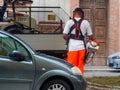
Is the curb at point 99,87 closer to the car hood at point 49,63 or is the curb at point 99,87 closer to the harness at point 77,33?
the harness at point 77,33

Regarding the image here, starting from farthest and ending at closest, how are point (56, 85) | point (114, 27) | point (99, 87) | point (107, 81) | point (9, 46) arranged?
point (114, 27)
point (107, 81)
point (99, 87)
point (9, 46)
point (56, 85)

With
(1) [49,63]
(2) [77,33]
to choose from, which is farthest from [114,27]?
(1) [49,63]

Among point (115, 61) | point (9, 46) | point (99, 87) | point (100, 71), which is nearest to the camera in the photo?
point (9, 46)

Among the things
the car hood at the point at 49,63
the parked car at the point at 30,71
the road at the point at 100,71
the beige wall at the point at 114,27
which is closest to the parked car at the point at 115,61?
the road at the point at 100,71

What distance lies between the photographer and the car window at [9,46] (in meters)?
10.6

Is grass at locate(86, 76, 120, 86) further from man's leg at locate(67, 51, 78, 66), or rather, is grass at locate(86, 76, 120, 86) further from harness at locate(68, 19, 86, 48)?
harness at locate(68, 19, 86, 48)

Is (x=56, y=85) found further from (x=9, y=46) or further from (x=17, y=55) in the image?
(x=9, y=46)

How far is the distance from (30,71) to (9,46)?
27.3 inches

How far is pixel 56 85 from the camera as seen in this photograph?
10.5 metres

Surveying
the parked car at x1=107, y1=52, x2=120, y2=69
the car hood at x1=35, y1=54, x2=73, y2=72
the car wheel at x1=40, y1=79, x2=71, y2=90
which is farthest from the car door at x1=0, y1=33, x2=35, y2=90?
the parked car at x1=107, y1=52, x2=120, y2=69

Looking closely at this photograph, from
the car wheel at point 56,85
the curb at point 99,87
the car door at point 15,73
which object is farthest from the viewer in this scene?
the curb at point 99,87

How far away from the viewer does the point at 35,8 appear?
64.3 ft

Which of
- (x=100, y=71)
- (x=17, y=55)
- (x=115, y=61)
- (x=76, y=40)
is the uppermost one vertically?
(x=76, y=40)

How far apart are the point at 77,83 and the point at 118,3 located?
15.3 m
